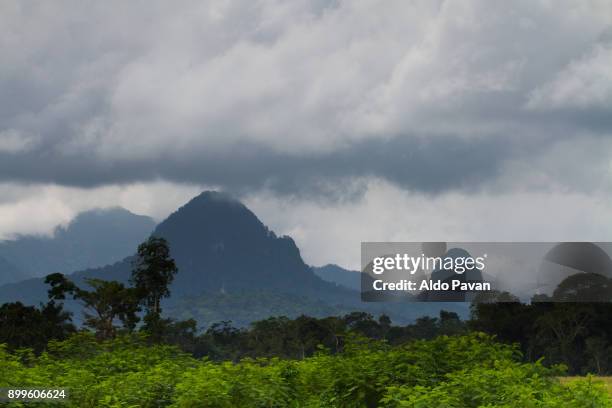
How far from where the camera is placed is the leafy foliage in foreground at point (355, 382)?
12.7 meters

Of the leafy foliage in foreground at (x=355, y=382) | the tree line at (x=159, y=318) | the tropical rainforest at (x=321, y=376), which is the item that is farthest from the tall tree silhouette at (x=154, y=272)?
the leafy foliage in foreground at (x=355, y=382)

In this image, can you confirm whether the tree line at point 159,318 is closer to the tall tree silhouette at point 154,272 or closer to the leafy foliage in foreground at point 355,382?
the tall tree silhouette at point 154,272

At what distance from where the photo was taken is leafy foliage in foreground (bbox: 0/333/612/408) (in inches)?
499

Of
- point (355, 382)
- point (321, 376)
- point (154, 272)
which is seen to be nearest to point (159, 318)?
point (154, 272)

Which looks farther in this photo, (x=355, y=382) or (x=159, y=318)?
(x=159, y=318)

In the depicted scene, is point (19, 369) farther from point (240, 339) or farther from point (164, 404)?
point (240, 339)

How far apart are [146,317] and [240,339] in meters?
59.4

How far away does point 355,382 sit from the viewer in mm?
15539

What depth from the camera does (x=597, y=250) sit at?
345 feet

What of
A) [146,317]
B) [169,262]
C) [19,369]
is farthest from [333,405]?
[169,262]

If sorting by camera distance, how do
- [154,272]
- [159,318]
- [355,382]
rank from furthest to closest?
1. [154,272]
2. [159,318]
3. [355,382]

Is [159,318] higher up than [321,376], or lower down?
higher up

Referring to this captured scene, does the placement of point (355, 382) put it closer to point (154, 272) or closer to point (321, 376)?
point (321, 376)

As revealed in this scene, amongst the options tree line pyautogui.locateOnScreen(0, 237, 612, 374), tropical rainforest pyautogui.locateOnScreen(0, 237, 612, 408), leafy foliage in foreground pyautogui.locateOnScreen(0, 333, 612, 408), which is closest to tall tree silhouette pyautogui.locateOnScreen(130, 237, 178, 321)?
tree line pyautogui.locateOnScreen(0, 237, 612, 374)
